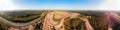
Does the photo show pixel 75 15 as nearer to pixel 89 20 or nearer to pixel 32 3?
pixel 89 20

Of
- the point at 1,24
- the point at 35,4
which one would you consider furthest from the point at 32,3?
the point at 1,24

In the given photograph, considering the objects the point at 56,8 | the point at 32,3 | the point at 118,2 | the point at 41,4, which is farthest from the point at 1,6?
the point at 118,2

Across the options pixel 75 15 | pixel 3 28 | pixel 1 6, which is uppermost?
pixel 1 6

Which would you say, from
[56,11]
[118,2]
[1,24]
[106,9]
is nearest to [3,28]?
[1,24]

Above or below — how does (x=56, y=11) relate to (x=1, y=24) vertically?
above

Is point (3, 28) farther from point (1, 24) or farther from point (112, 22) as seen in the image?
point (112, 22)

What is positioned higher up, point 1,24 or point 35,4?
point 35,4

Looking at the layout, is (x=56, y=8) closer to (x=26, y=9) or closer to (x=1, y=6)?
(x=26, y=9)
